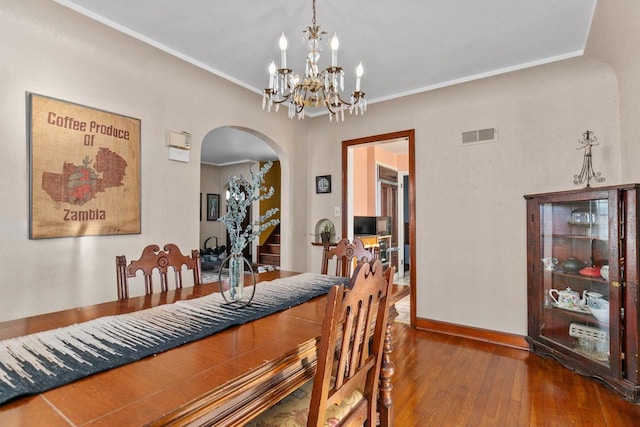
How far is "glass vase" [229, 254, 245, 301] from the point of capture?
1553mm

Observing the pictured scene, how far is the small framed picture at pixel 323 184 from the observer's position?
168 inches

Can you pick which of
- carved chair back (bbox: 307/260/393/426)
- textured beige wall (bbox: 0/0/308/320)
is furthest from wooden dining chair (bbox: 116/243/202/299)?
carved chair back (bbox: 307/260/393/426)

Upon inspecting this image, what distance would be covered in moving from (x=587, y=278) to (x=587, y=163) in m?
1.00

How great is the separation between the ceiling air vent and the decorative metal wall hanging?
69cm

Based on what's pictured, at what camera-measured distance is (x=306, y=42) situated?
8.43 ft

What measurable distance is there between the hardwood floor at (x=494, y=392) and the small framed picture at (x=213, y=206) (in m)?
6.91

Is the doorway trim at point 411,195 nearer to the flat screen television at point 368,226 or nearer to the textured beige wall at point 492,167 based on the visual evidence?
the textured beige wall at point 492,167

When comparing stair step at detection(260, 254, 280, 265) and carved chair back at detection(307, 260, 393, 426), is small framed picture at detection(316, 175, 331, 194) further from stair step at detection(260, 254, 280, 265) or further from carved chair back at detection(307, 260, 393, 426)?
carved chair back at detection(307, 260, 393, 426)

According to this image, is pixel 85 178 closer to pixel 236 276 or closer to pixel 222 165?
pixel 236 276

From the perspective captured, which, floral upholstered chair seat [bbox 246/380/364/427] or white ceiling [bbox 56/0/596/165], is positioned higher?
white ceiling [bbox 56/0/596/165]

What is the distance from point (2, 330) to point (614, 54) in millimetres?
3963

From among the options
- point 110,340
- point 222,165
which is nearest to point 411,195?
point 110,340

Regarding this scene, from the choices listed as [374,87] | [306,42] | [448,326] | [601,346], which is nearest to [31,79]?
[306,42]

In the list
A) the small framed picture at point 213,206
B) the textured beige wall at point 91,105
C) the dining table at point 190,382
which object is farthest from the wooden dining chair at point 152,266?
the small framed picture at point 213,206
